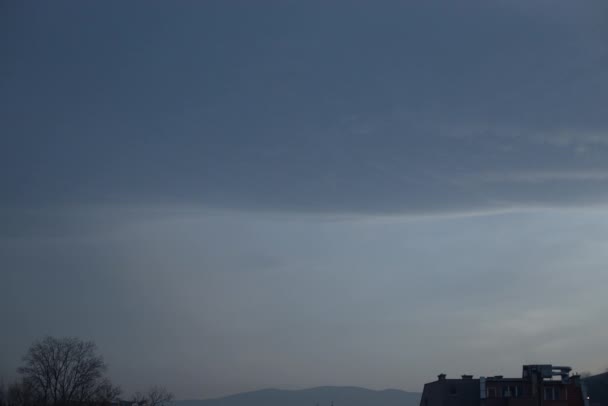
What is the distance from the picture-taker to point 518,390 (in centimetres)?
12362

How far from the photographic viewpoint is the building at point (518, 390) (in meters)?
119

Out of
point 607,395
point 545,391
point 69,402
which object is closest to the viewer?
point 545,391

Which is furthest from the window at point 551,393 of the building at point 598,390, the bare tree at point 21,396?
the bare tree at point 21,396

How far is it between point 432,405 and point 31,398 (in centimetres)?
8133

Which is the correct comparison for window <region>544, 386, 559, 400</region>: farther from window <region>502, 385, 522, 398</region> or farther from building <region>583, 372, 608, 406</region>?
building <region>583, 372, 608, 406</region>

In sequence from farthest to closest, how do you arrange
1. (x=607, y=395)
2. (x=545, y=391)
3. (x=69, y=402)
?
1. (x=607, y=395)
2. (x=69, y=402)
3. (x=545, y=391)

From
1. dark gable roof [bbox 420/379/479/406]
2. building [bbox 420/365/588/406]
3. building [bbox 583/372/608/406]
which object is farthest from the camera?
building [bbox 583/372/608/406]

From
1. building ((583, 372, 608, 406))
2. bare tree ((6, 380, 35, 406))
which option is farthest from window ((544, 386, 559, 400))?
bare tree ((6, 380, 35, 406))

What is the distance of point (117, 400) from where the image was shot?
139m

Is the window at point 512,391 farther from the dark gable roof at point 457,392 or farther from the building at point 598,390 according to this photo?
the building at point 598,390

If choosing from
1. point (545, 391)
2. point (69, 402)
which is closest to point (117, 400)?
point (69, 402)

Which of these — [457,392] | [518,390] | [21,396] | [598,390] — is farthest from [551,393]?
[21,396]

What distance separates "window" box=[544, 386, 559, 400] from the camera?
392ft

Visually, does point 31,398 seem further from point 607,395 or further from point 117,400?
point 607,395
